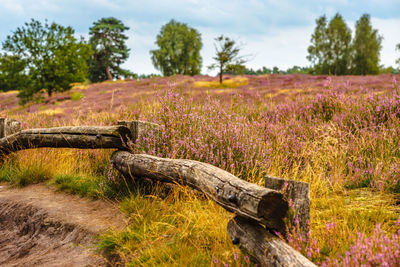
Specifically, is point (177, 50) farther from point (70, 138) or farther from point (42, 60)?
point (70, 138)

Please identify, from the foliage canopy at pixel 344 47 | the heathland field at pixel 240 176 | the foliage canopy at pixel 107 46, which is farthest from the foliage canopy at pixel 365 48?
the heathland field at pixel 240 176

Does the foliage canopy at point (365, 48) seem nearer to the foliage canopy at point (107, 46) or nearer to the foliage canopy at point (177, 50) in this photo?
the foliage canopy at point (177, 50)

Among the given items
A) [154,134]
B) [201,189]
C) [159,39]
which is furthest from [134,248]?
[159,39]

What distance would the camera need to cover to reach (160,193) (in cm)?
370

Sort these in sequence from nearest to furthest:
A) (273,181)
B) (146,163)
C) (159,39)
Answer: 1. (273,181)
2. (146,163)
3. (159,39)

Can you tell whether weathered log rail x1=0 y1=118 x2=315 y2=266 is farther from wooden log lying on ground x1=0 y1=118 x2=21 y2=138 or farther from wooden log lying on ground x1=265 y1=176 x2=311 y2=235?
wooden log lying on ground x1=0 y1=118 x2=21 y2=138

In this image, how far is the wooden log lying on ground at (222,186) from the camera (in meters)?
2.06

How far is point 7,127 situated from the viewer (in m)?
6.49

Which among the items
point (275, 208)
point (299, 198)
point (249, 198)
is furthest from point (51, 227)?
point (299, 198)

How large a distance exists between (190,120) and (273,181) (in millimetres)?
2271

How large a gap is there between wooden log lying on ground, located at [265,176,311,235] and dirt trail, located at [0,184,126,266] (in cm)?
171

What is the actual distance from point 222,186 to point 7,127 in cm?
573

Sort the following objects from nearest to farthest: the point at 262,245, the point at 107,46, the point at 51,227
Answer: the point at 262,245, the point at 51,227, the point at 107,46

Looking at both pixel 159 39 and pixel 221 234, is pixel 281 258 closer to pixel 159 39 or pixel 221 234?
pixel 221 234
